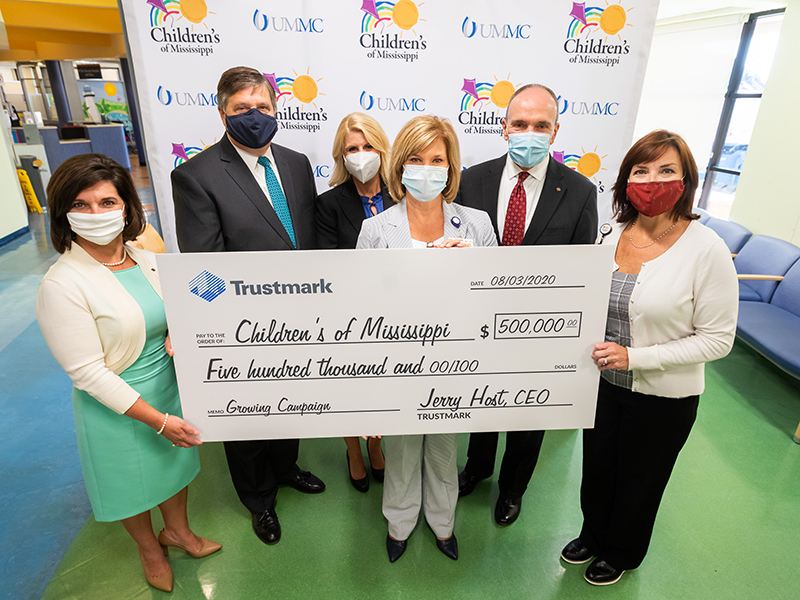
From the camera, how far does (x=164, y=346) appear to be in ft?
6.11

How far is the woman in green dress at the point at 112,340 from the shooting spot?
5.16 feet

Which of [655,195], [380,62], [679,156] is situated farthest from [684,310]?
[380,62]

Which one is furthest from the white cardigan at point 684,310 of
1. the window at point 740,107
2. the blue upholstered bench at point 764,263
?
the window at point 740,107

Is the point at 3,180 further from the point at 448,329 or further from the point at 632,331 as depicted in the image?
the point at 632,331

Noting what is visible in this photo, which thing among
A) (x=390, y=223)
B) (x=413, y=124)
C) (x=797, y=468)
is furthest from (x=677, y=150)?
(x=797, y=468)

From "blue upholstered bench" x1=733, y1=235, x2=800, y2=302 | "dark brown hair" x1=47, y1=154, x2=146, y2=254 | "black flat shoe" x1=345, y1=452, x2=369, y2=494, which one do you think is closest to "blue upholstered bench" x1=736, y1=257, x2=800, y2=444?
"blue upholstered bench" x1=733, y1=235, x2=800, y2=302

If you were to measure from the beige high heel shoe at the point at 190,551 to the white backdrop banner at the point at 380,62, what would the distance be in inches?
72.1

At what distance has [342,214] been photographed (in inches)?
92.0

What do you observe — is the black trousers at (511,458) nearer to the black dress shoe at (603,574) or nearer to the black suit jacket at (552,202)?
the black dress shoe at (603,574)

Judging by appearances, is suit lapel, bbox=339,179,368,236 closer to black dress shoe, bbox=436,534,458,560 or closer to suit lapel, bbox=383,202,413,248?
suit lapel, bbox=383,202,413,248

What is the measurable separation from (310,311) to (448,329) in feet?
1.60

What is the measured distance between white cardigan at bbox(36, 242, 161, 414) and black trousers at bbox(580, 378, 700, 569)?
186 cm

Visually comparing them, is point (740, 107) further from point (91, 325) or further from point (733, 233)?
point (91, 325)

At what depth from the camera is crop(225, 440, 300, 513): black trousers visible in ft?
7.41
